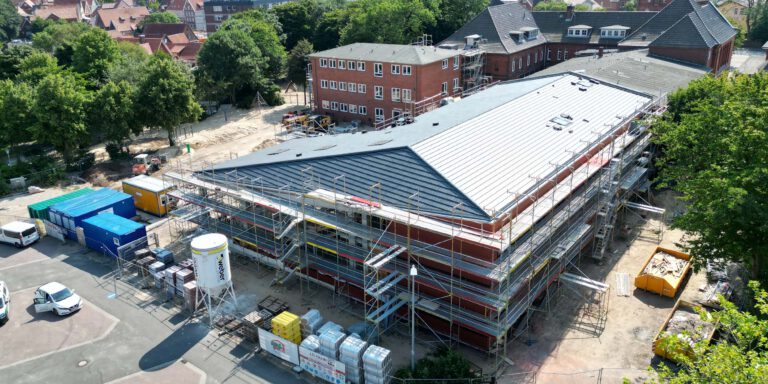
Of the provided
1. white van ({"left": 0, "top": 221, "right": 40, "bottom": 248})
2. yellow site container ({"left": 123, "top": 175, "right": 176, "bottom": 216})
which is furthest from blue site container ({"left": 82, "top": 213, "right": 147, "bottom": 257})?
yellow site container ({"left": 123, "top": 175, "right": 176, "bottom": 216})

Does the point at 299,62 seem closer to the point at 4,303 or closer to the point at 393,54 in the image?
the point at 393,54

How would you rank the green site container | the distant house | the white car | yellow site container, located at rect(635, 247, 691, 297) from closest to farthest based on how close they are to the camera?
1. the white car
2. yellow site container, located at rect(635, 247, 691, 297)
3. the green site container
4. the distant house

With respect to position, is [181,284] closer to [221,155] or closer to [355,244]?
[355,244]

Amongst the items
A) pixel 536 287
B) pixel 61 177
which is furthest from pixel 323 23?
pixel 536 287

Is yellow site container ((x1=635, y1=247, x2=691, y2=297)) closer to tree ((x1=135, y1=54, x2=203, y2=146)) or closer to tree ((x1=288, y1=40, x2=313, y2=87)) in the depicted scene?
tree ((x1=135, y1=54, x2=203, y2=146))

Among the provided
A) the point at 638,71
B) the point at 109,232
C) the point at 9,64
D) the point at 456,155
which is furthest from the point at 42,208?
the point at 638,71

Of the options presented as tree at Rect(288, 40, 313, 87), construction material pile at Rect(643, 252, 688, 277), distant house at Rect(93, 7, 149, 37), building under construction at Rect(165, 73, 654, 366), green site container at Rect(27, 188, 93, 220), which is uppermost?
distant house at Rect(93, 7, 149, 37)
